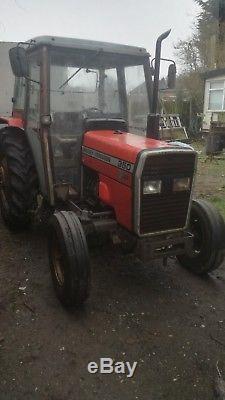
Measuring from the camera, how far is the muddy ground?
251cm

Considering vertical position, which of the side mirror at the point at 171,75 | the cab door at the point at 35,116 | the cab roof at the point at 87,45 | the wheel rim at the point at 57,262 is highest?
the cab roof at the point at 87,45

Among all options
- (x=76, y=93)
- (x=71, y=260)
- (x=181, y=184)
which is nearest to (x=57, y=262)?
(x=71, y=260)

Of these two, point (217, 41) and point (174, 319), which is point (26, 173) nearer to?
point (174, 319)

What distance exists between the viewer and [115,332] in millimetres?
3039

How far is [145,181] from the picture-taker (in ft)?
10.3

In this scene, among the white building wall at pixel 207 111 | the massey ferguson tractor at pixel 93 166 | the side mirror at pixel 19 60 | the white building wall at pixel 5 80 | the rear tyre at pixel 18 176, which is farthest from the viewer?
the white building wall at pixel 207 111

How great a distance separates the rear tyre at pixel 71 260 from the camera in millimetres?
3076

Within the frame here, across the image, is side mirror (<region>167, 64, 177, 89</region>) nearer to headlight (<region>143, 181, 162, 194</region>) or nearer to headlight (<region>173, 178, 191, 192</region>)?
headlight (<region>173, 178, 191, 192</region>)

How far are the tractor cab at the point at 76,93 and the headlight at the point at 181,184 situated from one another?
1.13 metres

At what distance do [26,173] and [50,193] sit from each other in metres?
0.58

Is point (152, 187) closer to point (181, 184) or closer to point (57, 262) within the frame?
point (181, 184)

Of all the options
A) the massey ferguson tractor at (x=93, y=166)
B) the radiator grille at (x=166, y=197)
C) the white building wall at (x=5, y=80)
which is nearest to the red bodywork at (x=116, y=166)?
the massey ferguson tractor at (x=93, y=166)

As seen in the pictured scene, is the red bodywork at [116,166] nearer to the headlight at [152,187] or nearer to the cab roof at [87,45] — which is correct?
the headlight at [152,187]

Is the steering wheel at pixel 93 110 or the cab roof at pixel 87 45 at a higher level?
the cab roof at pixel 87 45
